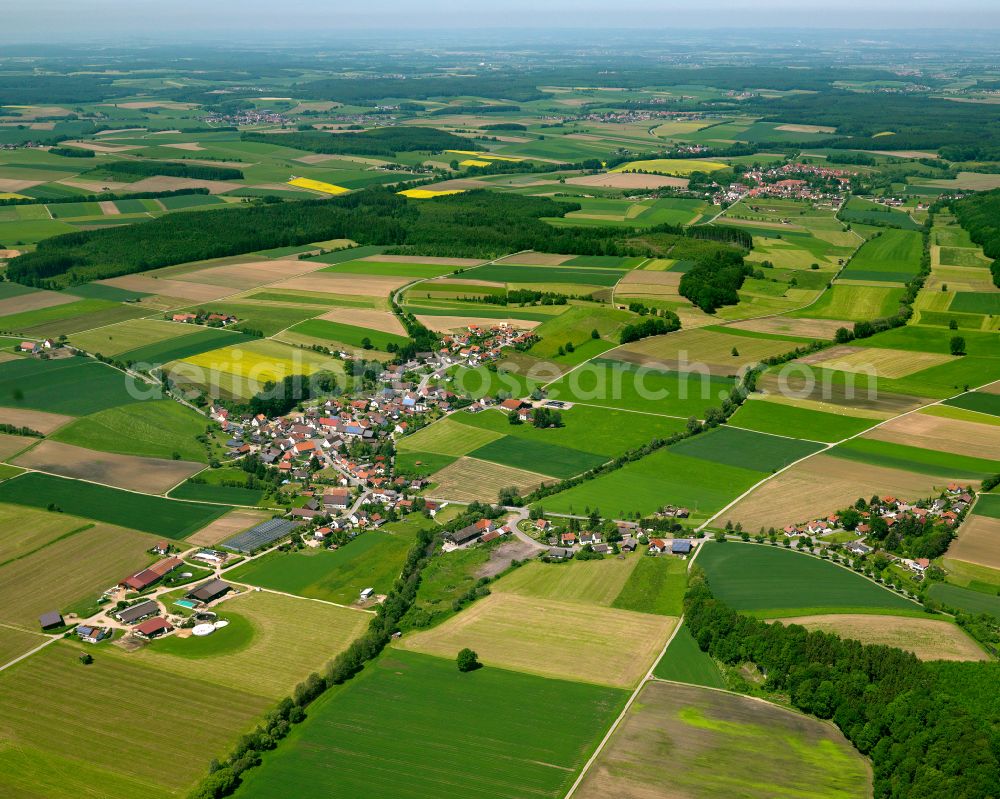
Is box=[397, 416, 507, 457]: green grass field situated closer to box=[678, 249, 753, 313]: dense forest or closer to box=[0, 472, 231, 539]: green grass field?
box=[0, 472, 231, 539]: green grass field

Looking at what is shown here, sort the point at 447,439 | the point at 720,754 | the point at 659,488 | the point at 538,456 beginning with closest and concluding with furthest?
the point at 720,754 → the point at 659,488 → the point at 538,456 → the point at 447,439

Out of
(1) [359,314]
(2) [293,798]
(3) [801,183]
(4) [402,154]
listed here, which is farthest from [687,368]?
(4) [402,154]

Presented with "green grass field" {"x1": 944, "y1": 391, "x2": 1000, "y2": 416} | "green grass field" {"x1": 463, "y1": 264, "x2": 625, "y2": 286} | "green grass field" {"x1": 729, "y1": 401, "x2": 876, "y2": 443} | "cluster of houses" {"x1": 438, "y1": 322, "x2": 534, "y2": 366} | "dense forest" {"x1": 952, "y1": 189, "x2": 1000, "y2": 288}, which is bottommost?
"green grass field" {"x1": 729, "y1": 401, "x2": 876, "y2": 443}

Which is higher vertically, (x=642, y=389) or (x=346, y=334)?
(x=346, y=334)

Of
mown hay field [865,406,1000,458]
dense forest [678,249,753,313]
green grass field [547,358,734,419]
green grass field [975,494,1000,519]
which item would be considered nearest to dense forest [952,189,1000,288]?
dense forest [678,249,753,313]

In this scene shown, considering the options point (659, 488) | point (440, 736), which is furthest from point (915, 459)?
point (440, 736)

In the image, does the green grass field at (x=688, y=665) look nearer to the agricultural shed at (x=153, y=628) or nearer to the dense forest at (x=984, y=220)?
the agricultural shed at (x=153, y=628)

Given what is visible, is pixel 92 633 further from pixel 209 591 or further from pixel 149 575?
pixel 209 591
